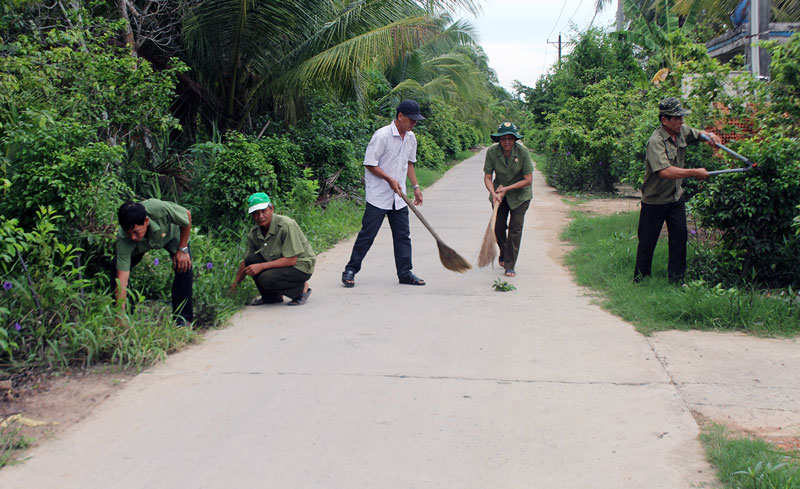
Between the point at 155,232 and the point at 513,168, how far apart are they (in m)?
3.89

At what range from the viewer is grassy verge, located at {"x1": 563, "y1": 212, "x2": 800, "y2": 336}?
5.32 m

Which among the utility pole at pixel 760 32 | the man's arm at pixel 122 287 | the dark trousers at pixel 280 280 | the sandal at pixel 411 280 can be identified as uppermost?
the utility pole at pixel 760 32

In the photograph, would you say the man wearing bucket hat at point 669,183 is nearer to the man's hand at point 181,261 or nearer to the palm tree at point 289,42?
the man's hand at point 181,261

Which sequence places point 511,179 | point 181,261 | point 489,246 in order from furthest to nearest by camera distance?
point 511,179, point 489,246, point 181,261

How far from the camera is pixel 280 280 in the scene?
→ 6031 millimetres

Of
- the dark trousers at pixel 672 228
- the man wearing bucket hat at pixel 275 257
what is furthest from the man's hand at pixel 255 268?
the dark trousers at pixel 672 228

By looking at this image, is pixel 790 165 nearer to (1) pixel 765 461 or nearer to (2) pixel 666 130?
(2) pixel 666 130

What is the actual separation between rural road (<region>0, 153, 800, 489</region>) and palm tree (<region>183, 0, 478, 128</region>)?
5377 mm

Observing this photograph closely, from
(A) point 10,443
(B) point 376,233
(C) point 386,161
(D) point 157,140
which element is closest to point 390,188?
(C) point 386,161

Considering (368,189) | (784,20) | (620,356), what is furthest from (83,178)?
(784,20)

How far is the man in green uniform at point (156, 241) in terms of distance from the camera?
4.73 meters

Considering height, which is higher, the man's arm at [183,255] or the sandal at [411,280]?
the man's arm at [183,255]

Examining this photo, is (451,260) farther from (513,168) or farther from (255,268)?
(255,268)

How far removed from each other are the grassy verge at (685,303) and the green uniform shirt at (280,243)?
2712mm
